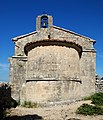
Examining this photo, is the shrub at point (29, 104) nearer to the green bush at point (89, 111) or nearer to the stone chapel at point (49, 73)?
the stone chapel at point (49, 73)

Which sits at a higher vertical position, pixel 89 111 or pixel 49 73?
pixel 49 73

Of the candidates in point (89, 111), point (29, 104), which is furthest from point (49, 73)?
point (89, 111)

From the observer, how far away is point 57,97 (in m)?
13.7

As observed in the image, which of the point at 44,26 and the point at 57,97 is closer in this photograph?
the point at 57,97

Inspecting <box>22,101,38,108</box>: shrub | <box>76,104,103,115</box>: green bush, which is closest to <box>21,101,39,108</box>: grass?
<box>22,101,38,108</box>: shrub

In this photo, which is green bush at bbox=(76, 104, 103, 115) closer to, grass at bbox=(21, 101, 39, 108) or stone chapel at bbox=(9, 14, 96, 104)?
stone chapel at bbox=(9, 14, 96, 104)

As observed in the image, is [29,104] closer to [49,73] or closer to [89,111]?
[49,73]

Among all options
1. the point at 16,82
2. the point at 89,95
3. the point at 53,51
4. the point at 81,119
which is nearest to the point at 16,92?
the point at 16,82

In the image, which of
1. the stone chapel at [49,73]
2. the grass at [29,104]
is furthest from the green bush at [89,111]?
the grass at [29,104]

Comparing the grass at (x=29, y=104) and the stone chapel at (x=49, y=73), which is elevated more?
the stone chapel at (x=49, y=73)

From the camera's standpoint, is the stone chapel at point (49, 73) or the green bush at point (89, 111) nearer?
the green bush at point (89, 111)

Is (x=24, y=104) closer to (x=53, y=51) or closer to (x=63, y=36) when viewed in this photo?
(x=53, y=51)

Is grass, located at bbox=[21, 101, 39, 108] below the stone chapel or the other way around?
below

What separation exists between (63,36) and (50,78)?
529 cm
